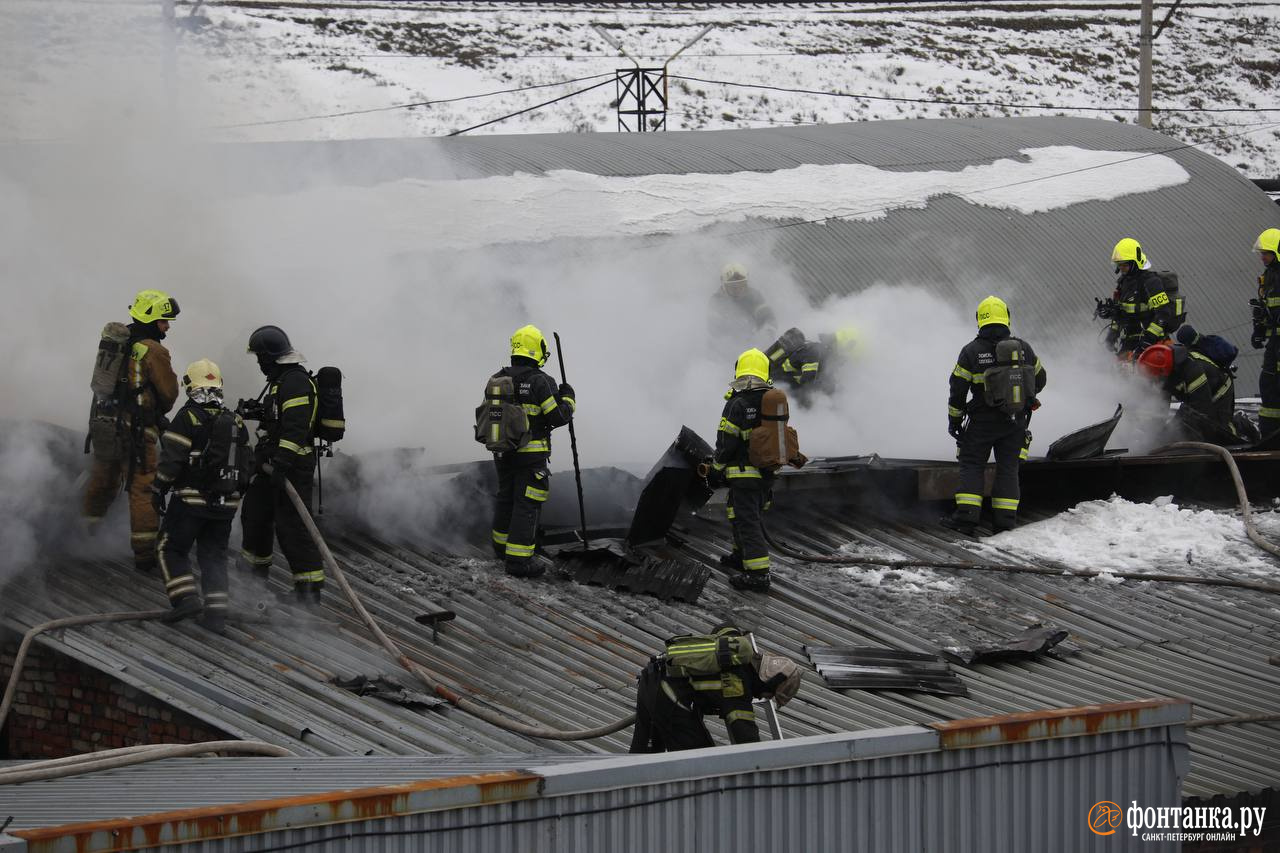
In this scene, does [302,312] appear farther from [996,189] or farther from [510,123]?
[510,123]

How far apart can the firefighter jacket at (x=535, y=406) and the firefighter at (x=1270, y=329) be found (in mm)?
6710

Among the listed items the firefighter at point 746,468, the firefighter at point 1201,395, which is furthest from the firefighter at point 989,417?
the firefighter at point 1201,395

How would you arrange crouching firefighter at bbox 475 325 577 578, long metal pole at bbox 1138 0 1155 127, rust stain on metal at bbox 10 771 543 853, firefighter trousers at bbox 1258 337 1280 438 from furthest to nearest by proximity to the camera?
long metal pole at bbox 1138 0 1155 127 → firefighter trousers at bbox 1258 337 1280 438 → crouching firefighter at bbox 475 325 577 578 → rust stain on metal at bbox 10 771 543 853

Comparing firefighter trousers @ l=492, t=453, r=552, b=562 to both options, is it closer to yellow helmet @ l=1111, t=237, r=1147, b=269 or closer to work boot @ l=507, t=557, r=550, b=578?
work boot @ l=507, t=557, r=550, b=578

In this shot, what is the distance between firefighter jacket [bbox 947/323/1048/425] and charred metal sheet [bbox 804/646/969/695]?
2581 mm

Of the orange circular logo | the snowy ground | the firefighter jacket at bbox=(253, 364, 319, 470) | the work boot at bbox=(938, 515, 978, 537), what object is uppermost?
the snowy ground

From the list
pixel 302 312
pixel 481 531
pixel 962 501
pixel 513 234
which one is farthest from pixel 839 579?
pixel 513 234

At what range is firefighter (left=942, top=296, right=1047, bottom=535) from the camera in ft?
33.2

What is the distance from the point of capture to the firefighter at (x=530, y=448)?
890cm

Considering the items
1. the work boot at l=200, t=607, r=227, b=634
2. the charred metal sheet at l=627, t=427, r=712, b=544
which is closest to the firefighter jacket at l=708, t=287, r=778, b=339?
the charred metal sheet at l=627, t=427, r=712, b=544

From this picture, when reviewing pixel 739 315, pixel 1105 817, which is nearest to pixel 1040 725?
pixel 1105 817

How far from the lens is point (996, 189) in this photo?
18.2 metres

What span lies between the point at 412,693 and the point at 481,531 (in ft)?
9.05

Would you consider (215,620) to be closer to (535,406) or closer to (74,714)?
(74,714)
